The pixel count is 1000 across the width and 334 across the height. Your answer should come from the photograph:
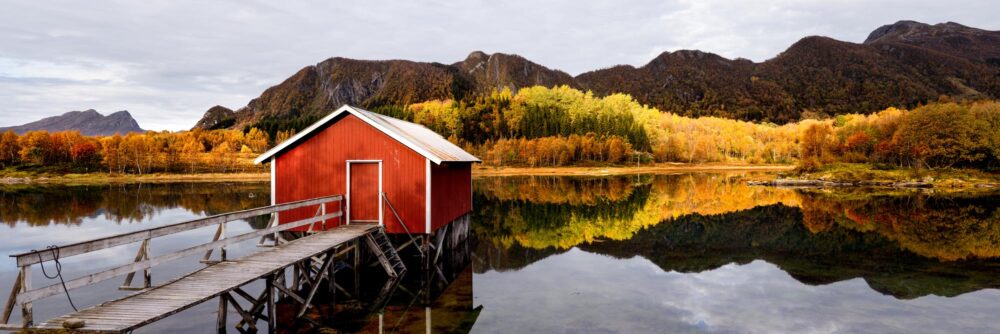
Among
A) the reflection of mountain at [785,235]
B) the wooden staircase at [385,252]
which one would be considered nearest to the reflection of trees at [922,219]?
the reflection of mountain at [785,235]

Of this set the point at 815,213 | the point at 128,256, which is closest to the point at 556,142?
the point at 815,213

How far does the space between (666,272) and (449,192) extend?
8636mm

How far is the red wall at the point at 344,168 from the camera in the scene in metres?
17.8

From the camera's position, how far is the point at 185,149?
152 m

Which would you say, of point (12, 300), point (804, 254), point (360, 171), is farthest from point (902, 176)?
point (12, 300)

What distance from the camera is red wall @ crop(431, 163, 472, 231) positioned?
729 inches

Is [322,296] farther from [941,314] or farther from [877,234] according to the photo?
[877,234]

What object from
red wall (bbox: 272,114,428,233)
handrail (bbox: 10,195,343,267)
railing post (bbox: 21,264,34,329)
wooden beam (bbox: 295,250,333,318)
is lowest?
wooden beam (bbox: 295,250,333,318)

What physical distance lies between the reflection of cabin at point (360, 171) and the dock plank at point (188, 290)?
9.20 feet

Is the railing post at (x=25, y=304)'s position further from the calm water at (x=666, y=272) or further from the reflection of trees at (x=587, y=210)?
the reflection of trees at (x=587, y=210)

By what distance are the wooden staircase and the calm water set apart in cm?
57

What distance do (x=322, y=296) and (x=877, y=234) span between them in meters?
26.3

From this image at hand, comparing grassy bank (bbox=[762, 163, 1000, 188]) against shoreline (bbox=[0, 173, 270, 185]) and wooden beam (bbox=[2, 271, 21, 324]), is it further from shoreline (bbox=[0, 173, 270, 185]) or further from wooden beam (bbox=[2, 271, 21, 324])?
shoreline (bbox=[0, 173, 270, 185])

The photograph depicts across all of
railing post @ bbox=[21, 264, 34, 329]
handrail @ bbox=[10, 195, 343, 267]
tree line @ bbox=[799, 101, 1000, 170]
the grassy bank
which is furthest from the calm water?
tree line @ bbox=[799, 101, 1000, 170]
